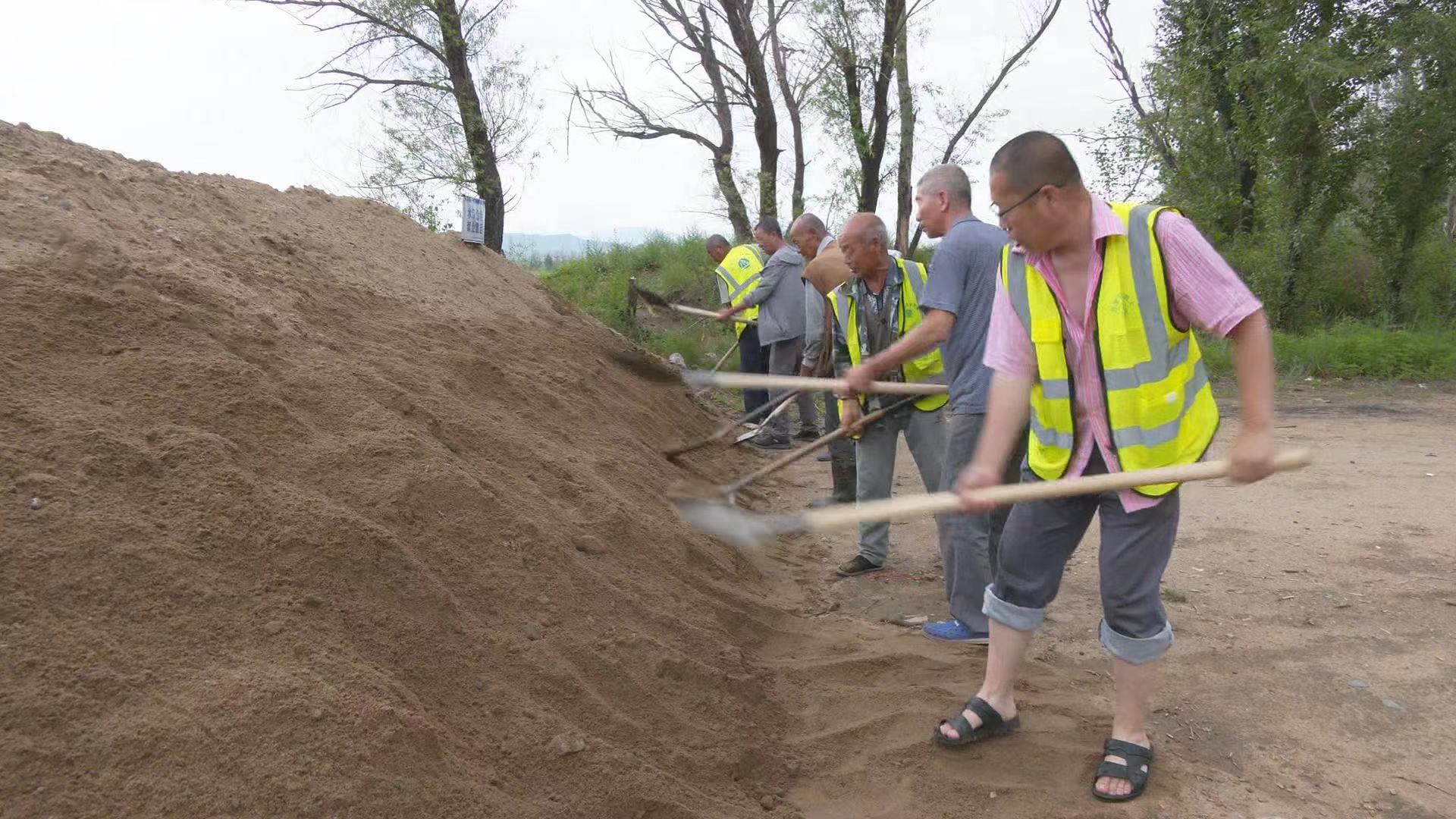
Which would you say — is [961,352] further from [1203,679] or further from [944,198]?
[1203,679]

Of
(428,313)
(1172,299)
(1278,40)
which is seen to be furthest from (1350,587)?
(1278,40)

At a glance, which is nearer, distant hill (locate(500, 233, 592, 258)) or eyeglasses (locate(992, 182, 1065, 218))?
eyeglasses (locate(992, 182, 1065, 218))

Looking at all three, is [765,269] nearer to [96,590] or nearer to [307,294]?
[307,294]

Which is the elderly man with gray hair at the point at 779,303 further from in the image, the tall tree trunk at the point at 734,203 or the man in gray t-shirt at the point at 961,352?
the tall tree trunk at the point at 734,203

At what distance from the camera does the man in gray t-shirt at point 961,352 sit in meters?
3.64

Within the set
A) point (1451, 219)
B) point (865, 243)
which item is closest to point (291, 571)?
point (865, 243)

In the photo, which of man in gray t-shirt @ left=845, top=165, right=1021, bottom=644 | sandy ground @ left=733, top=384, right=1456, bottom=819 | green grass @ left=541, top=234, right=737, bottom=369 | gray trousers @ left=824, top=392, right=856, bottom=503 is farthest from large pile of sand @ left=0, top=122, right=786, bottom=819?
green grass @ left=541, top=234, right=737, bottom=369

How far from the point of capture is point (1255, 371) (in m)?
2.28

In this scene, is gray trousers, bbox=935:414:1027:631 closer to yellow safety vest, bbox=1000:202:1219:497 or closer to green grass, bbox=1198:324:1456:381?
yellow safety vest, bbox=1000:202:1219:497

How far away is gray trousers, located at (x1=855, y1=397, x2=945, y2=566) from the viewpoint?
169 inches

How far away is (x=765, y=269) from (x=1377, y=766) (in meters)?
6.11

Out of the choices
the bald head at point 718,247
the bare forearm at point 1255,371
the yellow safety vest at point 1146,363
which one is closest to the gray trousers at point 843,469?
the yellow safety vest at point 1146,363

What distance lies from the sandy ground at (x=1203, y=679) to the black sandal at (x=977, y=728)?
4cm

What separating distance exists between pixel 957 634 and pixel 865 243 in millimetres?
1729
